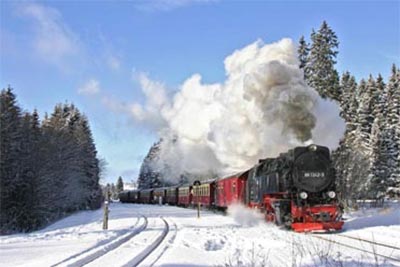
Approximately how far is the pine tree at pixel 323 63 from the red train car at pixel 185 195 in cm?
1462

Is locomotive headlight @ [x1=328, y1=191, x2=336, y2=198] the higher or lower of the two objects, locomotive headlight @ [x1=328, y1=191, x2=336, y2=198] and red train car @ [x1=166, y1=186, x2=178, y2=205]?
the lower

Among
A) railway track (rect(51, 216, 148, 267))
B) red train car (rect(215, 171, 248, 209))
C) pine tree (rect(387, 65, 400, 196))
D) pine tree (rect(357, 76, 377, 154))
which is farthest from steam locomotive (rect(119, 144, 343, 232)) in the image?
A: pine tree (rect(357, 76, 377, 154))

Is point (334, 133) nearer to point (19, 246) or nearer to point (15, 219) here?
point (19, 246)

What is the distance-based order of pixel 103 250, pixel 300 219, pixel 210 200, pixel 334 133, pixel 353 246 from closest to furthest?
1. pixel 103 250
2. pixel 353 246
3. pixel 300 219
4. pixel 334 133
5. pixel 210 200

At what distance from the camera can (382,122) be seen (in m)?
57.8

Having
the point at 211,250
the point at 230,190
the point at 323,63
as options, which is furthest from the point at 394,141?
the point at 211,250

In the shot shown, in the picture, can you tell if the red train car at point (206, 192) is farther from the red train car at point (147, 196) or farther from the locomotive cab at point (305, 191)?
the red train car at point (147, 196)

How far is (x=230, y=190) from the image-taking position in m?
31.0

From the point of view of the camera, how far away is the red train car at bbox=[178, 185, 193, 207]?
50284 mm

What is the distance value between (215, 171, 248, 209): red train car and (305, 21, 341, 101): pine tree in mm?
14296

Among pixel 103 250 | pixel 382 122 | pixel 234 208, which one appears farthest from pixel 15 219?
pixel 382 122

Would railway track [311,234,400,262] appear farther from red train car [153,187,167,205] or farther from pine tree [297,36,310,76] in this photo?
red train car [153,187,167,205]

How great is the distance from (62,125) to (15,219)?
31724 millimetres

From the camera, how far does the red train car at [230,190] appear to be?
2816 centimetres
